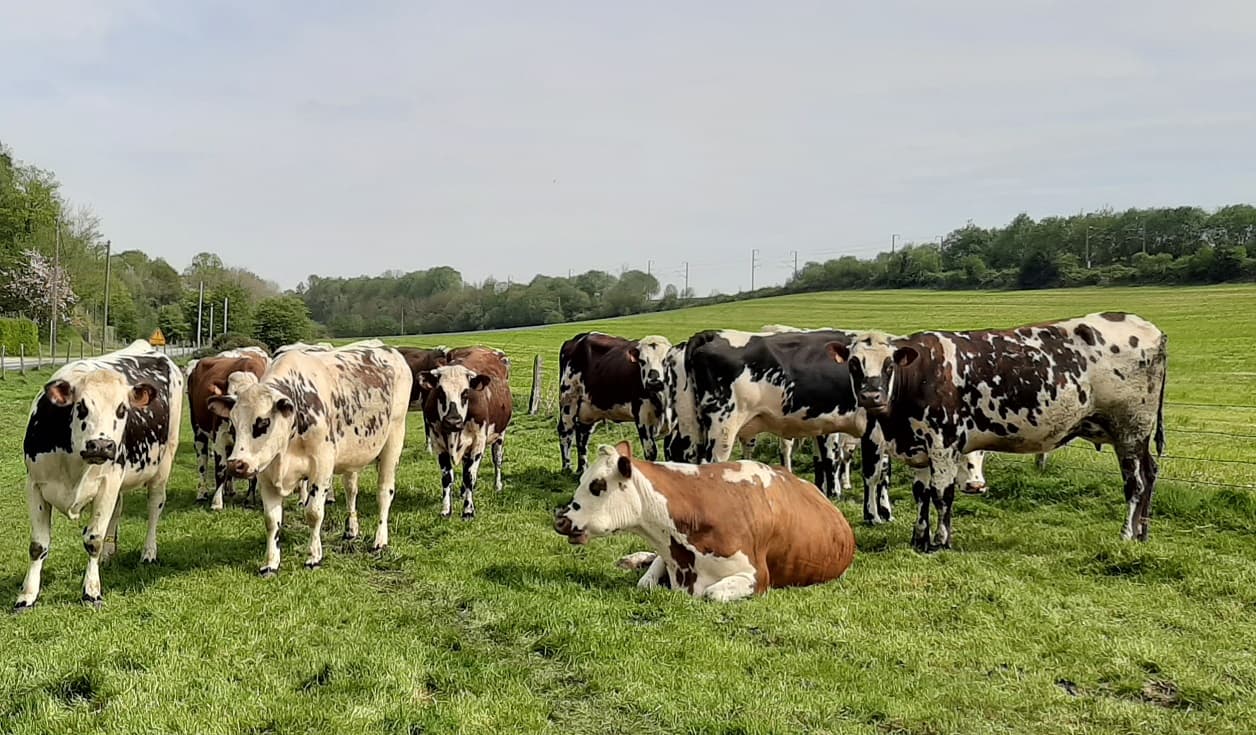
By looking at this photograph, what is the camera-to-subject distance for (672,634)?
5.99 metres

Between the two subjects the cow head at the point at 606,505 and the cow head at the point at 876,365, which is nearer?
the cow head at the point at 606,505

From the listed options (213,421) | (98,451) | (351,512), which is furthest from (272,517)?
(213,421)

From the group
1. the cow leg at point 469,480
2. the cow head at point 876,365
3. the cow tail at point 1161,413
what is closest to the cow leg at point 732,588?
the cow head at point 876,365

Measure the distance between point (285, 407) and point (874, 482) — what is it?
22.2ft

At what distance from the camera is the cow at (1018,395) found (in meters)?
9.47

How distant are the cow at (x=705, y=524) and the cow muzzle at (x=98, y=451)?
3.68 m

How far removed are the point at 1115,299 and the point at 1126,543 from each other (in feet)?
164

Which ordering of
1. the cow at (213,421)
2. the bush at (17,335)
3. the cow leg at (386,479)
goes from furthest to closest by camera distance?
the bush at (17,335), the cow at (213,421), the cow leg at (386,479)

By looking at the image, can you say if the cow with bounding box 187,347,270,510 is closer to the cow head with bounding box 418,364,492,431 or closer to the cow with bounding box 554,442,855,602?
the cow head with bounding box 418,364,492,431

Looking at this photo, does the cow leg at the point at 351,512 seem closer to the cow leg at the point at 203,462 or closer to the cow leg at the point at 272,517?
the cow leg at the point at 272,517

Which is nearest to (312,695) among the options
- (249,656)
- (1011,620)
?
(249,656)

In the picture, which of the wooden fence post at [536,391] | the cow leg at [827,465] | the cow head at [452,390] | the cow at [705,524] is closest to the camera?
the cow at [705,524]

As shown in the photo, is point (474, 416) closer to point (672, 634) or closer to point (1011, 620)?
point (672, 634)

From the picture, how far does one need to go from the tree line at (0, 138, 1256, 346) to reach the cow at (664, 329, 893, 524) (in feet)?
146
